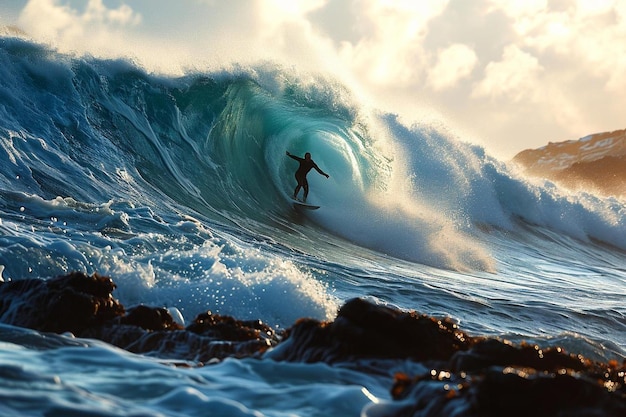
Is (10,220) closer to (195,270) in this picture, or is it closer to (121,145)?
(195,270)

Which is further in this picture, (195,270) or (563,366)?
(195,270)

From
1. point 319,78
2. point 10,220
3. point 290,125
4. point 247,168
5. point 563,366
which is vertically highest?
point 319,78

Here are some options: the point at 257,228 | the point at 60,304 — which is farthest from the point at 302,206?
the point at 60,304

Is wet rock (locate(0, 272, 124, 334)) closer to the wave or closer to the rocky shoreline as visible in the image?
the rocky shoreline

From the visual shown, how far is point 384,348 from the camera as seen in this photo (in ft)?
13.9

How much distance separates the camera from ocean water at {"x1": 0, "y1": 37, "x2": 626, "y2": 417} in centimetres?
396

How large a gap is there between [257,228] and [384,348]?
9.55m

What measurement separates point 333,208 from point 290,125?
3.47 meters

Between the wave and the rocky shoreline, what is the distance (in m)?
6.05

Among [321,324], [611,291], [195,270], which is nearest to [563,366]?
[321,324]

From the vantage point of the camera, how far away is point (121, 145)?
15.0m

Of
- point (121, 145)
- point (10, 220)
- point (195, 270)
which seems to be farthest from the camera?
point (121, 145)

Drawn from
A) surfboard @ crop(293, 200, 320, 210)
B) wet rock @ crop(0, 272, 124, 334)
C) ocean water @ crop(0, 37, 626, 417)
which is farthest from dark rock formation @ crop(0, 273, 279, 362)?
surfboard @ crop(293, 200, 320, 210)

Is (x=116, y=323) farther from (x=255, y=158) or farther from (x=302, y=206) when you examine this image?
(x=255, y=158)
